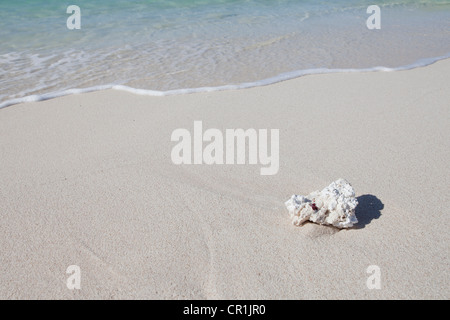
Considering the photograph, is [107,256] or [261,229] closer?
[107,256]

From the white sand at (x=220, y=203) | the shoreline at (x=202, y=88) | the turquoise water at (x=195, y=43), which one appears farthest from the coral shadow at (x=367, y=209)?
the turquoise water at (x=195, y=43)

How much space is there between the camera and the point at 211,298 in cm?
176

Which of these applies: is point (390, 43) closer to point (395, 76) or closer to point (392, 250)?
point (395, 76)

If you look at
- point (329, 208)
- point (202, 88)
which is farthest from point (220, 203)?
point (202, 88)

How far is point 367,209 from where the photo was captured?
2.24 metres

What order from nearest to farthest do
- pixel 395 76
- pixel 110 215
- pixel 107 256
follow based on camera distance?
pixel 107 256
pixel 110 215
pixel 395 76

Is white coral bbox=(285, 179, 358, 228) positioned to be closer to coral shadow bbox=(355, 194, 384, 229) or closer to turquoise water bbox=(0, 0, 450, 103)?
coral shadow bbox=(355, 194, 384, 229)

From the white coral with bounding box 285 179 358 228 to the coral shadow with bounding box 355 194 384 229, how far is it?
11 centimetres

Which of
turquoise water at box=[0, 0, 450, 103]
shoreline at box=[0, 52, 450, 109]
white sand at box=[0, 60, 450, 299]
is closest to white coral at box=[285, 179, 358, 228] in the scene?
white sand at box=[0, 60, 450, 299]

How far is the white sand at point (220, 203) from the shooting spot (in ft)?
6.04

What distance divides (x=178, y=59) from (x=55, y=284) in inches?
173

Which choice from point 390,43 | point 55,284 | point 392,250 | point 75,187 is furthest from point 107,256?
point 390,43

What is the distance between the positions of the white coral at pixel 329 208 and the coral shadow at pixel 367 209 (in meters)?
0.11

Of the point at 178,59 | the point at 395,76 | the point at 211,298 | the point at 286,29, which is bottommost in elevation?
the point at 211,298
